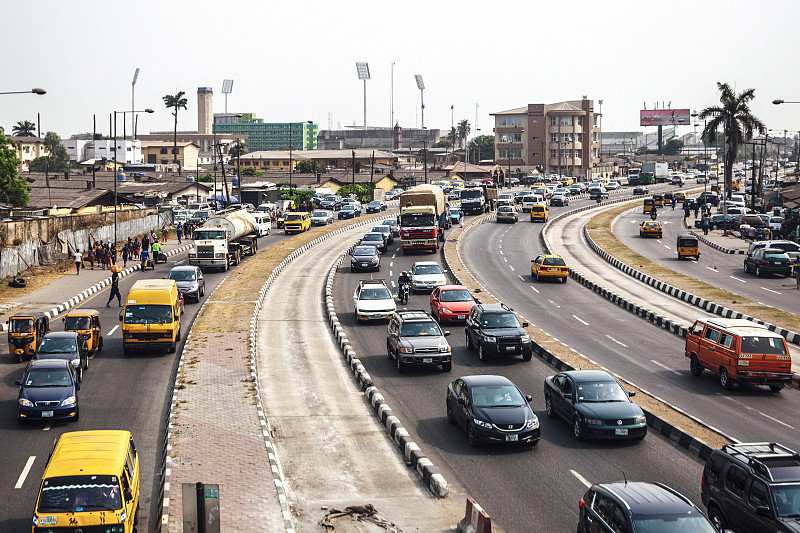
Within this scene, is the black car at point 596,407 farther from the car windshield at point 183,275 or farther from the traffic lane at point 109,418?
the car windshield at point 183,275

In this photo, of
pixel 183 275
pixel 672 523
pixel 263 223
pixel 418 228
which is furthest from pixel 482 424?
pixel 263 223

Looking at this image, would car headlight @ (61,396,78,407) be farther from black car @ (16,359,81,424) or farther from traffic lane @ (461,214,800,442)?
traffic lane @ (461,214,800,442)

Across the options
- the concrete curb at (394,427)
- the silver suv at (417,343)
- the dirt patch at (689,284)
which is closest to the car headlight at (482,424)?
the concrete curb at (394,427)

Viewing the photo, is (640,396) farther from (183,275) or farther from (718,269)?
(718,269)

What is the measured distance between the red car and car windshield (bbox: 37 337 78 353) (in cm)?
1495

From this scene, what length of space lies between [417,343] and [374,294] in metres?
10.1

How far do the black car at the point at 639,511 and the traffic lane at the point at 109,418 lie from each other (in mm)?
7615

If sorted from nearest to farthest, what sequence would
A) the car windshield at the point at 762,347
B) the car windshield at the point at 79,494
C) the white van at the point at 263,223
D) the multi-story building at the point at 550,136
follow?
the car windshield at the point at 79,494, the car windshield at the point at 762,347, the white van at the point at 263,223, the multi-story building at the point at 550,136

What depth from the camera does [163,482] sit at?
693 inches

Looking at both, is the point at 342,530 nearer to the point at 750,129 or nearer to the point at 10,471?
the point at 10,471

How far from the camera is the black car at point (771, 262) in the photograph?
51594mm

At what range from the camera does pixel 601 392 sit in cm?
2119

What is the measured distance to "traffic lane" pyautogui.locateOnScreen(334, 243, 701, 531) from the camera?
16438 mm

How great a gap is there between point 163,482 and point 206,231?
39.5 meters
